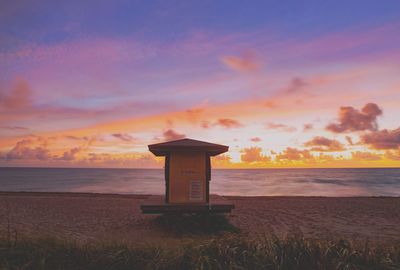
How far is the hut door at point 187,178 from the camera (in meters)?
11.0

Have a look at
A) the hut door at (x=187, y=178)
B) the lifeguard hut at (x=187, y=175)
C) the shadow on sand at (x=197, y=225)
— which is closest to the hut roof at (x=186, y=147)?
the lifeguard hut at (x=187, y=175)

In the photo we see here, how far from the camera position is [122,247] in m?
5.27

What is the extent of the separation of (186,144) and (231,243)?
560 centimetres

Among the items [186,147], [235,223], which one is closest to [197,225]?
[235,223]

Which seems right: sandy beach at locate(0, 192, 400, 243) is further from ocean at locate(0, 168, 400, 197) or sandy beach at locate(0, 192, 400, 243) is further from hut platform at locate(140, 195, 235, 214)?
ocean at locate(0, 168, 400, 197)

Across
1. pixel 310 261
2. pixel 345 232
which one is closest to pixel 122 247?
pixel 310 261

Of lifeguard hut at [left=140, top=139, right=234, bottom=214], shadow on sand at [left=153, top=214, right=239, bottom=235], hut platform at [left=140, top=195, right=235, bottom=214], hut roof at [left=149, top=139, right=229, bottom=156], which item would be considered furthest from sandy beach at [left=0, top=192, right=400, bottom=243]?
hut roof at [left=149, top=139, right=229, bottom=156]

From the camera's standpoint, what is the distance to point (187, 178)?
11070 mm

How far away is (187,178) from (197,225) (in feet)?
4.76

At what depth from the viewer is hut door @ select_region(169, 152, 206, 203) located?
1105 centimetres

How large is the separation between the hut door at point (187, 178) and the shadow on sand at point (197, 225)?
541 mm

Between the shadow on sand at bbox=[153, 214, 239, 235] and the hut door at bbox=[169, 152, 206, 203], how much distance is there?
541 mm

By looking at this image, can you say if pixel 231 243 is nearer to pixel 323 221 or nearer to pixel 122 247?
pixel 122 247

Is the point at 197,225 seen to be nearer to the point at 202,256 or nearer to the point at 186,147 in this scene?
the point at 186,147
